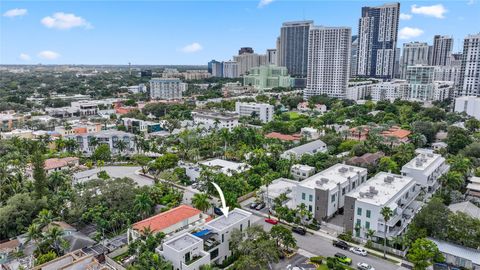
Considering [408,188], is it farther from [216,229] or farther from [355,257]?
[216,229]

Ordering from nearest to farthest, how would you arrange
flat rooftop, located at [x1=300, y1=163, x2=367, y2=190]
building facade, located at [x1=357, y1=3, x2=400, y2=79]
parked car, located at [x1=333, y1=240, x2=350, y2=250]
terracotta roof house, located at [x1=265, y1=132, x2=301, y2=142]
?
1. parked car, located at [x1=333, y1=240, x2=350, y2=250]
2. flat rooftop, located at [x1=300, y1=163, x2=367, y2=190]
3. terracotta roof house, located at [x1=265, y1=132, x2=301, y2=142]
4. building facade, located at [x1=357, y1=3, x2=400, y2=79]

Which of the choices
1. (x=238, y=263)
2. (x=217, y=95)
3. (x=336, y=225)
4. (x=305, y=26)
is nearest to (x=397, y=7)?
(x=305, y=26)

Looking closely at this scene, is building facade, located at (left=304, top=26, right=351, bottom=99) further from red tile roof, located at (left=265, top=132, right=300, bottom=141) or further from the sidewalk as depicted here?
the sidewalk

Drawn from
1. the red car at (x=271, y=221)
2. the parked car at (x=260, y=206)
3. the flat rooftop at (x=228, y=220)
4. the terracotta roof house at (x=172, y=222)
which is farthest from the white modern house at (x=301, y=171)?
the flat rooftop at (x=228, y=220)

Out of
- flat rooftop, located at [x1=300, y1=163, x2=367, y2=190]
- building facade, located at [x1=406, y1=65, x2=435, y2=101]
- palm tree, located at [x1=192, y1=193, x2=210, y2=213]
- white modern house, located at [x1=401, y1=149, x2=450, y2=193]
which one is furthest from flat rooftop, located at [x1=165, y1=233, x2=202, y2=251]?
building facade, located at [x1=406, y1=65, x2=435, y2=101]

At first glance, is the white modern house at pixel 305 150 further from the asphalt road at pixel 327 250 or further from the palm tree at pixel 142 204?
the palm tree at pixel 142 204
